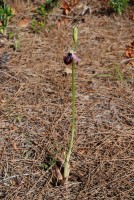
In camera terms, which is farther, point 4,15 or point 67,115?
point 4,15

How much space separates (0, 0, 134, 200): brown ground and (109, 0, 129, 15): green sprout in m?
0.14

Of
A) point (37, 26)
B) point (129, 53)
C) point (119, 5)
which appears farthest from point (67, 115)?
point (119, 5)

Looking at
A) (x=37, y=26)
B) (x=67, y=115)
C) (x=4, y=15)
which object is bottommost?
(x=67, y=115)

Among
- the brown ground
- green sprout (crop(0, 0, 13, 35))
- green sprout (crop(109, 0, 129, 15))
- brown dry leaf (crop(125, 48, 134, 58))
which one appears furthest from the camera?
green sprout (crop(109, 0, 129, 15))

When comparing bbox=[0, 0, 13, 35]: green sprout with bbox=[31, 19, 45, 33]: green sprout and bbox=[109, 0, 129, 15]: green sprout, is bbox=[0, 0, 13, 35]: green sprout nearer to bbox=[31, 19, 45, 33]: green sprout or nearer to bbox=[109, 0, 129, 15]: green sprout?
bbox=[31, 19, 45, 33]: green sprout

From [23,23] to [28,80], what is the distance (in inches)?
35.8

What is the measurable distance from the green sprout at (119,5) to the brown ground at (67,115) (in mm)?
143

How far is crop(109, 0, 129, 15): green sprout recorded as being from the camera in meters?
3.62

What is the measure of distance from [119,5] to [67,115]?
5.25 feet

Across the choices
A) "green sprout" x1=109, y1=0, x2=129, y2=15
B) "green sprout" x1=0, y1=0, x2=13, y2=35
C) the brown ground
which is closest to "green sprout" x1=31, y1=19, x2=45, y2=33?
the brown ground

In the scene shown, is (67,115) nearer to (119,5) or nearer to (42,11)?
(42,11)

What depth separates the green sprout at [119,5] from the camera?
3617 millimetres

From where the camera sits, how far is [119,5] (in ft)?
11.9

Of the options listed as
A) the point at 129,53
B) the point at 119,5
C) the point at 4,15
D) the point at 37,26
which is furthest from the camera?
the point at 119,5
